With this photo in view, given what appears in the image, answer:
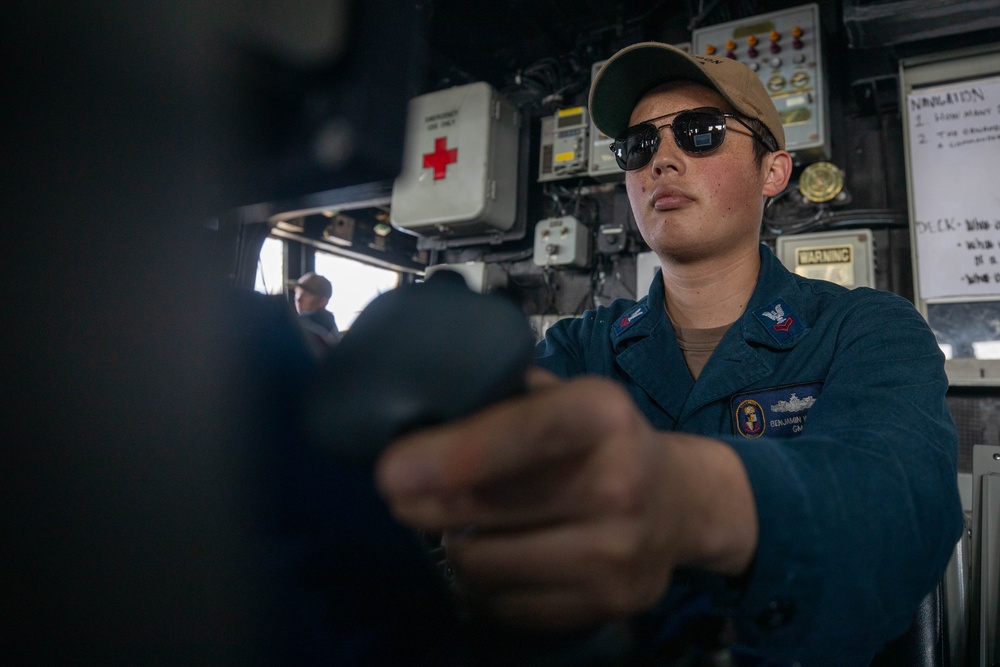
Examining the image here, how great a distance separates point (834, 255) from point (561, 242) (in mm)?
1220

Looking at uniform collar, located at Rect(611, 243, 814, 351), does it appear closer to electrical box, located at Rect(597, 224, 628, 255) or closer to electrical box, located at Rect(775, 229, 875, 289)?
electrical box, located at Rect(775, 229, 875, 289)

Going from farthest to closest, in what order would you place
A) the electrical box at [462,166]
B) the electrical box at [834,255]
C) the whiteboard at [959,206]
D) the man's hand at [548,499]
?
the electrical box at [462,166] → the electrical box at [834,255] → the whiteboard at [959,206] → the man's hand at [548,499]

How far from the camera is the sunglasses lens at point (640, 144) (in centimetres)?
133

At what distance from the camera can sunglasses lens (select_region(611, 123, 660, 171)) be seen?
1329mm

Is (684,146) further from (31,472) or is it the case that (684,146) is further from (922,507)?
(31,472)

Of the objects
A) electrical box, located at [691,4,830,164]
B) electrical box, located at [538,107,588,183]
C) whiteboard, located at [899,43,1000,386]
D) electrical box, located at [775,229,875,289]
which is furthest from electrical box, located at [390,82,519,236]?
whiteboard, located at [899,43,1000,386]

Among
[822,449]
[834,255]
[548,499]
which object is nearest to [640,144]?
[822,449]

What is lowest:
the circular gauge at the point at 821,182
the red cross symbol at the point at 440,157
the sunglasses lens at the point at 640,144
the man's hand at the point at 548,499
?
the man's hand at the point at 548,499

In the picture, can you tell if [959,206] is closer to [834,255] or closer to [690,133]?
[834,255]

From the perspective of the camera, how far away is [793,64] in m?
2.48

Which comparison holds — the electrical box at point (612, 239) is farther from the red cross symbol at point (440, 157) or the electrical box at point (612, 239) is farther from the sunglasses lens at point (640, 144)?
the sunglasses lens at point (640, 144)

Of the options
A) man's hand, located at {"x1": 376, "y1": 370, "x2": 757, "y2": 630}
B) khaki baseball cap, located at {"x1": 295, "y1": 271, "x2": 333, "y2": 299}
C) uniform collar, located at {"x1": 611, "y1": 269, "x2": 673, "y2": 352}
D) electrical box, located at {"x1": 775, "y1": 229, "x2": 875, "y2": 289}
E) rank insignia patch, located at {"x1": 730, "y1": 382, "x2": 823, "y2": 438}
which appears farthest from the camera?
khaki baseball cap, located at {"x1": 295, "y1": 271, "x2": 333, "y2": 299}

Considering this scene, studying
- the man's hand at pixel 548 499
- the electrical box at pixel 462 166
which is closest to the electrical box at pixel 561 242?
the electrical box at pixel 462 166

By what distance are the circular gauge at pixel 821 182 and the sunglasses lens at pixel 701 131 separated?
5.05ft
